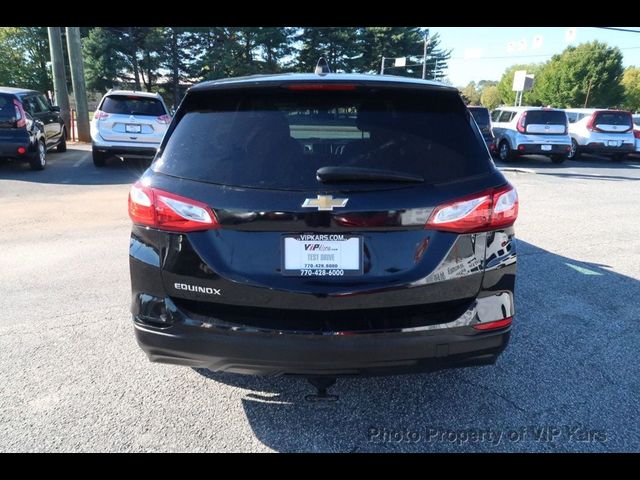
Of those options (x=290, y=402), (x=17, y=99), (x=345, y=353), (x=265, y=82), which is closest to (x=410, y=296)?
(x=345, y=353)

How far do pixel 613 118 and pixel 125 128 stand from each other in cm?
1568

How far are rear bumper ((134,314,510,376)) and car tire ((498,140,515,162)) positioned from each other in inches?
577

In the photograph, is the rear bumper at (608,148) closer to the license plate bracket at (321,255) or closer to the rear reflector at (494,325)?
the rear reflector at (494,325)

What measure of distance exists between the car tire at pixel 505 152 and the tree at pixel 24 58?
168ft

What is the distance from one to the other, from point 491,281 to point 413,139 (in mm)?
763

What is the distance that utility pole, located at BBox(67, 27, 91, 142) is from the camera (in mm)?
15773

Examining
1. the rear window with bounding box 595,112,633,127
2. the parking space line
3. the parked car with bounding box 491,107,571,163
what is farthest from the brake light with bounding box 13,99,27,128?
the rear window with bounding box 595,112,633,127

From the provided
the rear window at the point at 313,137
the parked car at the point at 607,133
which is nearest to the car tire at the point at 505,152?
the parked car at the point at 607,133

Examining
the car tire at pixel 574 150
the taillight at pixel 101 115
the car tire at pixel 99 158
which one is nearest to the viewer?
the taillight at pixel 101 115

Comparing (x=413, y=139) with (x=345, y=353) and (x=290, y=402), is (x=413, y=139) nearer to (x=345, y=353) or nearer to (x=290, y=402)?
(x=345, y=353)

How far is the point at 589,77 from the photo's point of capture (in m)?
57.6

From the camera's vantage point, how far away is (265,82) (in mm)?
2348

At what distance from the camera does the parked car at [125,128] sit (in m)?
10.8

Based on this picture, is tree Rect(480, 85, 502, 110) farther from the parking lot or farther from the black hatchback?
the black hatchback
